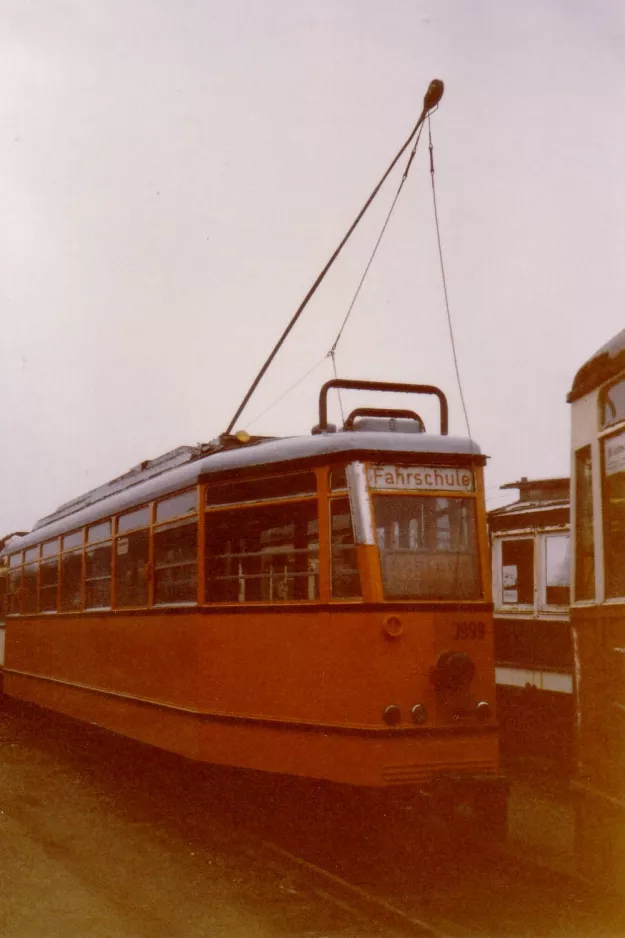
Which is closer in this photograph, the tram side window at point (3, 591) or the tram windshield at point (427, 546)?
the tram windshield at point (427, 546)

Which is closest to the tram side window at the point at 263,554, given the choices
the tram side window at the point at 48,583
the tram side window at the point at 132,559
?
the tram side window at the point at 132,559

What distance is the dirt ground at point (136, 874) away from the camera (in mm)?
5441

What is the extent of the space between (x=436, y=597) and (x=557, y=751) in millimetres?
5275

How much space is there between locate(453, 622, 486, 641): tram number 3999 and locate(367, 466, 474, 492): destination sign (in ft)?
2.83

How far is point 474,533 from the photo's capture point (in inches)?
285

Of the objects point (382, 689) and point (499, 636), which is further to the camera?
point (499, 636)

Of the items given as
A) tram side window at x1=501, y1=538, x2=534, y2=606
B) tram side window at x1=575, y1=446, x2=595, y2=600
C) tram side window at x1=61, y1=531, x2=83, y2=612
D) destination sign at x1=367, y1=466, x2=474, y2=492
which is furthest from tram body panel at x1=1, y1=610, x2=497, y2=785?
tram side window at x1=501, y1=538, x2=534, y2=606

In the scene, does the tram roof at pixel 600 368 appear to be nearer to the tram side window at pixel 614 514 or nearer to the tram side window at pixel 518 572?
the tram side window at pixel 614 514

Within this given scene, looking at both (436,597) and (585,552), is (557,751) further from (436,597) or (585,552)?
(585,552)

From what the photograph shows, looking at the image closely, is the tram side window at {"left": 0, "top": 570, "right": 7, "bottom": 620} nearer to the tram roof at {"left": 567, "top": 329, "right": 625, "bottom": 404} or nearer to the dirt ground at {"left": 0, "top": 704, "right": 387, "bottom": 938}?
the dirt ground at {"left": 0, "top": 704, "right": 387, "bottom": 938}

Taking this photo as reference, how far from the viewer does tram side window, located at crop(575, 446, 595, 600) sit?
595 centimetres

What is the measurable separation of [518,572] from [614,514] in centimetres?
778

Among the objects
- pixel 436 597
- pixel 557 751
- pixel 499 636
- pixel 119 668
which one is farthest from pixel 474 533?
pixel 499 636

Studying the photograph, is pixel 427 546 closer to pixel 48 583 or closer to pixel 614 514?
pixel 614 514
